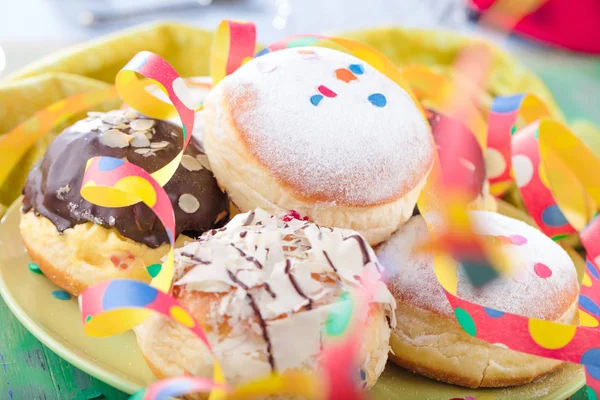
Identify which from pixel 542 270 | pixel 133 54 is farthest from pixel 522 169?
pixel 133 54

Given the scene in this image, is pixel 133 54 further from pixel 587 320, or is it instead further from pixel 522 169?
pixel 587 320

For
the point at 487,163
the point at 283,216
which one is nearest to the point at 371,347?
the point at 283,216

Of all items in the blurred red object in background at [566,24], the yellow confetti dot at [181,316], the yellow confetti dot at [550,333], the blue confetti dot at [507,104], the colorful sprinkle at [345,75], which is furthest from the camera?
the blurred red object in background at [566,24]

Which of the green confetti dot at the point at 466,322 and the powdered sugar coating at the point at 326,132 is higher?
the powdered sugar coating at the point at 326,132

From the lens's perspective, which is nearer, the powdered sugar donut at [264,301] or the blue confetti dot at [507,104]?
the powdered sugar donut at [264,301]

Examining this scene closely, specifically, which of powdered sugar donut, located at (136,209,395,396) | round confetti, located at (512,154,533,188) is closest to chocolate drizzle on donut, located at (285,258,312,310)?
powdered sugar donut, located at (136,209,395,396)

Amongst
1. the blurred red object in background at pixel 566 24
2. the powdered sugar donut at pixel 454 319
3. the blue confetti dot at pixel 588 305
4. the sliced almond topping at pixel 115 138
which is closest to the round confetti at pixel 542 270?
the powdered sugar donut at pixel 454 319

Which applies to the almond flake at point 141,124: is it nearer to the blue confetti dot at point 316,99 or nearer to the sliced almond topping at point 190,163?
the sliced almond topping at point 190,163

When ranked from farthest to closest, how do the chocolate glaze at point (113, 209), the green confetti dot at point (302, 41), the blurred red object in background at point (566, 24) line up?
the blurred red object in background at point (566, 24)
the green confetti dot at point (302, 41)
the chocolate glaze at point (113, 209)

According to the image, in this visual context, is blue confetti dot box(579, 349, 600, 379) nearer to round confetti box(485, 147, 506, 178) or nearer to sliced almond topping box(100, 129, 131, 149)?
round confetti box(485, 147, 506, 178)
